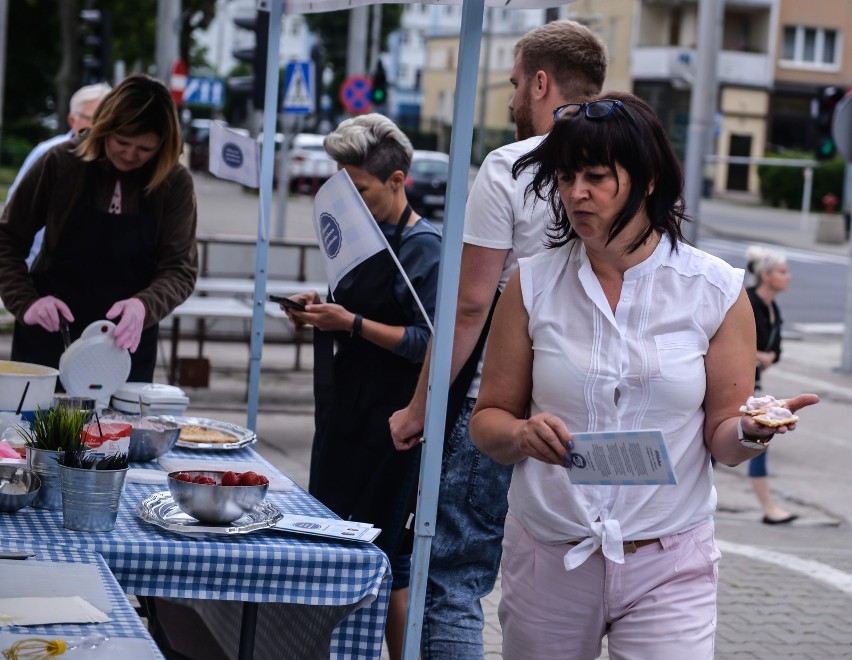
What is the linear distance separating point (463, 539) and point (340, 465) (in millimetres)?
774

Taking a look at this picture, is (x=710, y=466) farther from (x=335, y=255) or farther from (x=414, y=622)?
(x=335, y=255)

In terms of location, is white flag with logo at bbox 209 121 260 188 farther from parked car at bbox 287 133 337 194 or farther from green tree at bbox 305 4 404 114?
green tree at bbox 305 4 404 114

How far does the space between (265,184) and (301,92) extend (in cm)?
1318

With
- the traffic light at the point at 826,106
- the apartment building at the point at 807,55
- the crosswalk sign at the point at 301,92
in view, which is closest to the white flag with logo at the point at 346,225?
the traffic light at the point at 826,106

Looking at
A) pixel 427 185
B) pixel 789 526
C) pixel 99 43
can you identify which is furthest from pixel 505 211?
pixel 427 185

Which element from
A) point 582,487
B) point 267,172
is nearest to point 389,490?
point 267,172

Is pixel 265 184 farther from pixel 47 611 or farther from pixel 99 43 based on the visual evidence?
pixel 99 43

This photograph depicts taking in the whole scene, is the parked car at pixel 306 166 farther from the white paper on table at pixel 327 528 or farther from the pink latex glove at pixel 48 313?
the white paper on table at pixel 327 528

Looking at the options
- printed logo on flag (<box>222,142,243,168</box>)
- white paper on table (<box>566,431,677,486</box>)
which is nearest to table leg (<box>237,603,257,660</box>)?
white paper on table (<box>566,431,677,486</box>)

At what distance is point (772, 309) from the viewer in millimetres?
8883

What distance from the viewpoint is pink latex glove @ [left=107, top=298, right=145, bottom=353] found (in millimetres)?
4215

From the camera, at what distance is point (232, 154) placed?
4.90 meters

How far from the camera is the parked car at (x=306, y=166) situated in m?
40.6

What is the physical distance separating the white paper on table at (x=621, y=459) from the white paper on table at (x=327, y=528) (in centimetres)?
71
